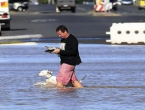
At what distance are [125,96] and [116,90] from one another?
3.89 ft

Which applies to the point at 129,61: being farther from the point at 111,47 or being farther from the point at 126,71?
the point at 111,47

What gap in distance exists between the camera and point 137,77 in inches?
738

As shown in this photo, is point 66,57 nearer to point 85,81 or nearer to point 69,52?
point 69,52

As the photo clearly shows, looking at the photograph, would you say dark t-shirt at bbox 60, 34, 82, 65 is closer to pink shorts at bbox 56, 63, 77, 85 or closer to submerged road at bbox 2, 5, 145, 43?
pink shorts at bbox 56, 63, 77, 85

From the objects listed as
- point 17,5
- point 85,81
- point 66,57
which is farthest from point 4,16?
point 17,5

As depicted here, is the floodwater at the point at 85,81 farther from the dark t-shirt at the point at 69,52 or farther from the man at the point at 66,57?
the dark t-shirt at the point at 69,52

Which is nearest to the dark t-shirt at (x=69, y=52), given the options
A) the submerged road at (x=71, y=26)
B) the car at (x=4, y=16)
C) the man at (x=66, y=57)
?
the man at (x=66, y=57)

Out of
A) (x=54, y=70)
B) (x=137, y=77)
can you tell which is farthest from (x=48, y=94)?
(x=54, y=70)

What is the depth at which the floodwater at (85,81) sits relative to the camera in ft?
44.8

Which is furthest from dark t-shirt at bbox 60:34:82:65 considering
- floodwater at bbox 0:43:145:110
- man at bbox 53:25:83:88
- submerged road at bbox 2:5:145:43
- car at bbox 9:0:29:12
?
car at bbox 9:0:29:12

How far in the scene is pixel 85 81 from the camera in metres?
18.0

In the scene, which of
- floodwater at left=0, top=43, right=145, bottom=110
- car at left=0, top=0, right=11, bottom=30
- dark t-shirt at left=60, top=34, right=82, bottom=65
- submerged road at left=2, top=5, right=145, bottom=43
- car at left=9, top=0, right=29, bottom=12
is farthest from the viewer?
car at left=9, top=0, right=29, bottom=12

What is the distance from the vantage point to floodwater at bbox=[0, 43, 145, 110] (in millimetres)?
13648

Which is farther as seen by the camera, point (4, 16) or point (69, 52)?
point (4, 16)
